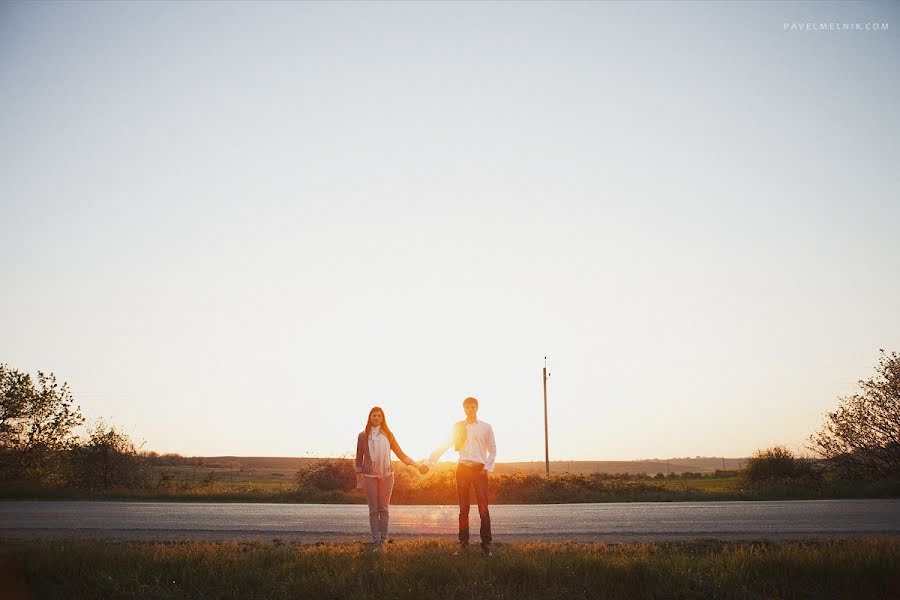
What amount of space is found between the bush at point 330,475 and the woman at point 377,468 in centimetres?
2025

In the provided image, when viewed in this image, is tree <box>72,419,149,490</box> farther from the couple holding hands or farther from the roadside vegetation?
the couple holding hands

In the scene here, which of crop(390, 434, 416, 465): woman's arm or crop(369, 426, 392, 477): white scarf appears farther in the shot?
crop(390, 434, 416, 465): woman's arm

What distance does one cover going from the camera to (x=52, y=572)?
10.2 meters

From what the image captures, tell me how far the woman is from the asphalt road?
196 centimetres

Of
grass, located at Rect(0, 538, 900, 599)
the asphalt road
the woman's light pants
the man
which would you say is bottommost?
the asphalt road

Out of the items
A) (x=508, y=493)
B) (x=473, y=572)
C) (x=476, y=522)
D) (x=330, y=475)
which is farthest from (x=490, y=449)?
(x=330, y=475)

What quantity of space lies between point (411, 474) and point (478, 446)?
21899 mm

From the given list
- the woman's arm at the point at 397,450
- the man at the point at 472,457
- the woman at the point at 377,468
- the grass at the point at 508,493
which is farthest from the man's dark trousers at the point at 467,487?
the grass at the point at 508,493

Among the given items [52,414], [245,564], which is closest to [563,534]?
[245,564]

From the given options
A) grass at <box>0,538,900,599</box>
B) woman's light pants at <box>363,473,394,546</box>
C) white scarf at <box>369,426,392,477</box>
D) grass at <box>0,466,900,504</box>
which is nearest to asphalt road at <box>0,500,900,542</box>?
woman's light pants at <box>363,473,394,546</box>

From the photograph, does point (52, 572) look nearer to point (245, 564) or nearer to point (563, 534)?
point (245, 564)

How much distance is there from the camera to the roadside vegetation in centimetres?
2706

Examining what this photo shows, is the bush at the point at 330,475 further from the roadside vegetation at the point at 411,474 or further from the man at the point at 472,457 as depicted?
the man at the point at 472,457

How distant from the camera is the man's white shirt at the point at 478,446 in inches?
444
